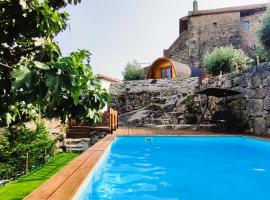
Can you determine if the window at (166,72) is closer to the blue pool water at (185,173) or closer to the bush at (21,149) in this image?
the blue pool water at (185,173)

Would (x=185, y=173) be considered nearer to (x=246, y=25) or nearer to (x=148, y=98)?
(x=148, y=98)

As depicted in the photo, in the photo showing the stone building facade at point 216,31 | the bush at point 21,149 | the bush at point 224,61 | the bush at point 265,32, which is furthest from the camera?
the stone building facade at point 216,31

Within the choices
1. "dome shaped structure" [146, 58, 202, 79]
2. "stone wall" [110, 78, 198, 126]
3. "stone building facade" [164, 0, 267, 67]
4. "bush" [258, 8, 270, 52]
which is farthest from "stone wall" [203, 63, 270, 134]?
"stone building facade" [164, 0, 267, 67]

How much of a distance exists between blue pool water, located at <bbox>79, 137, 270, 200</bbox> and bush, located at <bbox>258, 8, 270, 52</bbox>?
559 cm

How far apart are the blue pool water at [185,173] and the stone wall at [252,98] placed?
6.61 ft

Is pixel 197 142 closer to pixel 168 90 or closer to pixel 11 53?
pixel 11 53

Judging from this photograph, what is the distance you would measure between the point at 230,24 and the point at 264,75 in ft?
87.9

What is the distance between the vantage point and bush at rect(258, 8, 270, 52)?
12695 millimetres

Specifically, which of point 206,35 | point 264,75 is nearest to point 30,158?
point 264,75

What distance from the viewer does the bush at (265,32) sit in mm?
12695

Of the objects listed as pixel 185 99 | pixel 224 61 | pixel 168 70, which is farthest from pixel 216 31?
pixel 185 99

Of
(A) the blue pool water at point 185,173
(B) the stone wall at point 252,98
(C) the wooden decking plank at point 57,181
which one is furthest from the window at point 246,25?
(C) the wooden decking plank at point 57,181

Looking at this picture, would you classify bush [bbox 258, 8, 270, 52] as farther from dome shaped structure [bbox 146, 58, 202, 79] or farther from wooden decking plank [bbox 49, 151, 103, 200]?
dome shaped structure [bbox 146, 58, 202, 79]

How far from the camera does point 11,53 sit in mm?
2412
